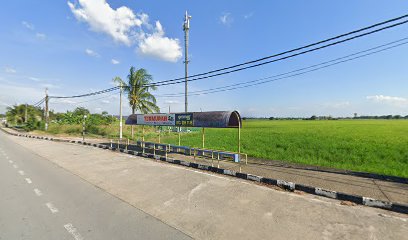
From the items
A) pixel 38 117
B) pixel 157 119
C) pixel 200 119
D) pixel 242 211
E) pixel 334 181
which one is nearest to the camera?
pixel 242 211

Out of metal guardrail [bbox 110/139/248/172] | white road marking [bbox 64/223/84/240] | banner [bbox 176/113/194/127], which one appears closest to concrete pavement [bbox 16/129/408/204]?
metal guardrail [bbox 110/139/248/172]

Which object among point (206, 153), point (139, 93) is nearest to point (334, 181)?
point (206, 153)

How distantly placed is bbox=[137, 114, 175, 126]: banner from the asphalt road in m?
6.32

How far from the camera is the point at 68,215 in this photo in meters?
5.00

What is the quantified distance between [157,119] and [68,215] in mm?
9253

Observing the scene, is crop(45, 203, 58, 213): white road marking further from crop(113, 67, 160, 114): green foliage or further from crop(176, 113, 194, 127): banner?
crop(113, 67, 160, 114): green foliage

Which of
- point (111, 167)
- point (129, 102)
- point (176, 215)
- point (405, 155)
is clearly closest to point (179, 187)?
point (176, 215)

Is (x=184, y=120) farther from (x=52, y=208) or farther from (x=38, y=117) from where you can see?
(x=38, y=117)

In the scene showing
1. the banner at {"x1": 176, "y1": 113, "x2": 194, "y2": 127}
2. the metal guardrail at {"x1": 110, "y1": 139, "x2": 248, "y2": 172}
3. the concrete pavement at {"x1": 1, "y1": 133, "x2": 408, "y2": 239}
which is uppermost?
the banner at {"x1": 176, "y1": 113, "x2": 194, "y2": 127}

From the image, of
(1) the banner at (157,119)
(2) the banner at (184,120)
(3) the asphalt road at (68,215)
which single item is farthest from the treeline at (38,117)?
(3) the asphalt road at (68,215)

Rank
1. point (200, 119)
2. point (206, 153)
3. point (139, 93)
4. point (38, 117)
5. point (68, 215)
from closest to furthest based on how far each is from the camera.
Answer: point (68, 215) → point (200, 119) → point (206, 153) → point (139, 93) → point (38, 117)

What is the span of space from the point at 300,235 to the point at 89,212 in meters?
4.80

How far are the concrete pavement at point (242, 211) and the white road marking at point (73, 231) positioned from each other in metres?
1.54

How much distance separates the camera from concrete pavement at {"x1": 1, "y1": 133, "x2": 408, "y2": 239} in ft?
14.3
